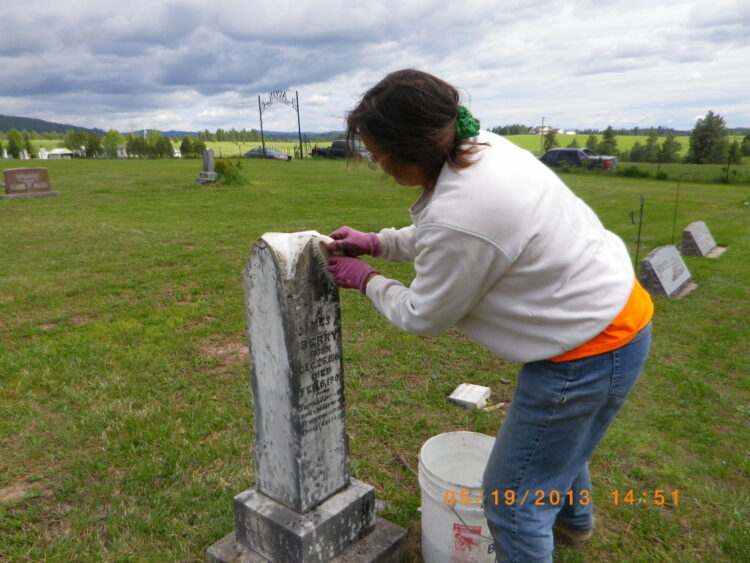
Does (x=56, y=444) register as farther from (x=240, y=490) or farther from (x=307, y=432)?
(x=307, y=432)

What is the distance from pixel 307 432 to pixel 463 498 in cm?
66

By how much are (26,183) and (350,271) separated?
16747mm

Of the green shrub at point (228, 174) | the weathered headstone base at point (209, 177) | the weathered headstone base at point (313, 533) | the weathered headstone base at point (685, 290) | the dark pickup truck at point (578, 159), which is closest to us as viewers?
the weathered headstone base at point (313, 533)

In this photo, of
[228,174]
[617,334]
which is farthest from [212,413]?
[228,174]

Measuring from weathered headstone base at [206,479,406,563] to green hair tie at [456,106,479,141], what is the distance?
5.29ft

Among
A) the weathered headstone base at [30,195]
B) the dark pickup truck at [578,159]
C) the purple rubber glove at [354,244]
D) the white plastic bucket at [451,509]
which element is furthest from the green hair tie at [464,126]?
the dark pickup truck at [578,159]

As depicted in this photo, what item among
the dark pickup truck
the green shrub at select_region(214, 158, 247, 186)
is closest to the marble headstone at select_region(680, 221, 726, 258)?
the green shrub at select_region(214, 158, 247, 186)

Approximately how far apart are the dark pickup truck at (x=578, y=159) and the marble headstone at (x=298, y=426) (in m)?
26.3

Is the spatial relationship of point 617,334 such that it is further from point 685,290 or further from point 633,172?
point 633,172

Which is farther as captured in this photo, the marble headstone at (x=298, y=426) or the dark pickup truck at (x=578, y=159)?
the dark pickup truck at (x=578, y=159)

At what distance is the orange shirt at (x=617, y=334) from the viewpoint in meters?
1.68

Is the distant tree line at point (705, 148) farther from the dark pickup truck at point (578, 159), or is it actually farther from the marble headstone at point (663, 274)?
the marble headstone at point (663, 274)

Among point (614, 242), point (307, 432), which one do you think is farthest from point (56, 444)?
point (614, 242)

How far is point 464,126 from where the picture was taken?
1.65 metres
